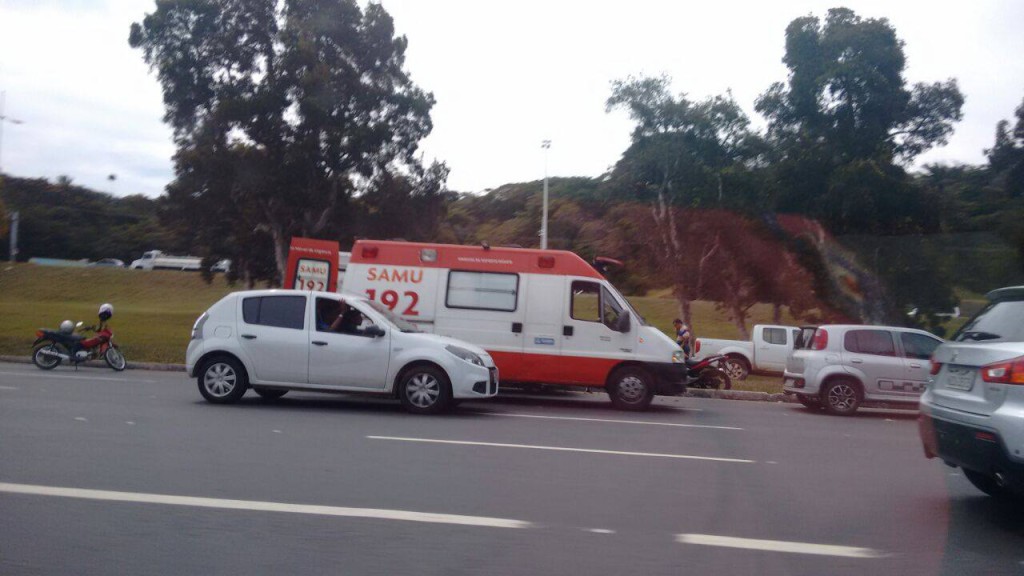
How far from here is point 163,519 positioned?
233 inches

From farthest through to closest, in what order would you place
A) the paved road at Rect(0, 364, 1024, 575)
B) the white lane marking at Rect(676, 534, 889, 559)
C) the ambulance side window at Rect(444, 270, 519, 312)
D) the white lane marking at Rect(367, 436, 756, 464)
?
the ambulance side window at Rect(444, 270, 519, 312) < the white lane marking at Rect(367, 436, 756, 464) < the white lane marking at Rect(676, 534, 889, 559) < the paved road at Rect(0, 364, 1024, 575)

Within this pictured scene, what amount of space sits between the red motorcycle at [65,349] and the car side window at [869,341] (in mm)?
14363

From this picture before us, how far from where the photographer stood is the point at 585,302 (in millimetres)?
13766

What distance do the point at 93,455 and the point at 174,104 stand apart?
2795 cm

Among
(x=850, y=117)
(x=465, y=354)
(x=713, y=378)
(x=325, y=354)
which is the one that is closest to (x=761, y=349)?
(x=713, y=378)

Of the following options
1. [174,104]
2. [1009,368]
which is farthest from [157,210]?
[1009,368]

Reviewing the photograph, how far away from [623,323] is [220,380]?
19.9ft

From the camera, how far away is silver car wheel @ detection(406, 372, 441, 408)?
1155 centimetres

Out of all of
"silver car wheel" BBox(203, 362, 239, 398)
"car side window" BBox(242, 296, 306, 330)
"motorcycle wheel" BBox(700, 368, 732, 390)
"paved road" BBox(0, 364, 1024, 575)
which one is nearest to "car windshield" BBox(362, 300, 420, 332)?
"car side window" BBox(242, 296, 306, 330)

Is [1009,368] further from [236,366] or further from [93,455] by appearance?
[236,366]

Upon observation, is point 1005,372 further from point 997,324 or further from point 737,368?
point 737,368

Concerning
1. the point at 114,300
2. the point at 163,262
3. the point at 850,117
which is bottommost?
the point at 114,300

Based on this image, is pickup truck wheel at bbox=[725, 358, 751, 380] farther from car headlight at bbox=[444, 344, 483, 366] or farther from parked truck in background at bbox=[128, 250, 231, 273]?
parked truck in background at bbox=[128, 250, 231, 273]

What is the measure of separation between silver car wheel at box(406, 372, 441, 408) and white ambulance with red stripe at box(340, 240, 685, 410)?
7.63 ft
